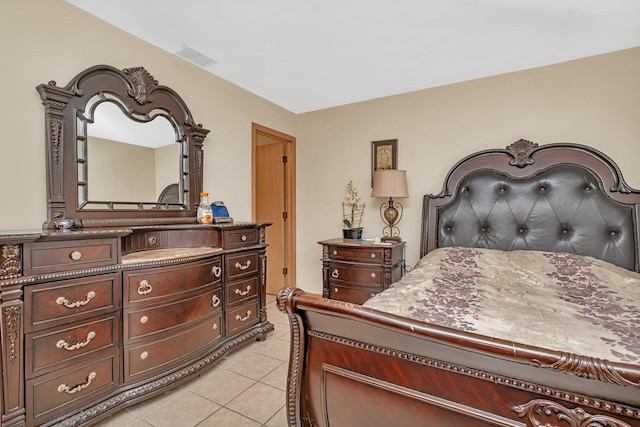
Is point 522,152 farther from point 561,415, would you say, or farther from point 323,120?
point 561,415

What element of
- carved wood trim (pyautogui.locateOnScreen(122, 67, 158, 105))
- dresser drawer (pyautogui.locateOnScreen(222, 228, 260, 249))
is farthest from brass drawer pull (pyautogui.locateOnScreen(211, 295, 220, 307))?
carved wood trim (pyautogui.locateOnScreen(122, 67, 158, 105))

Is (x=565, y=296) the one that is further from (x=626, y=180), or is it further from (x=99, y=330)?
(x=99, y=330)

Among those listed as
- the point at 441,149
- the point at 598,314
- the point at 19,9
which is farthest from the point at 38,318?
the point at 441,149

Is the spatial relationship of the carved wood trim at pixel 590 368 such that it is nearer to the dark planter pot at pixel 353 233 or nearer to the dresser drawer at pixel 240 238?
the dresser drawer at pixel 240 238

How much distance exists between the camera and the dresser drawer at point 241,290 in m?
2.49

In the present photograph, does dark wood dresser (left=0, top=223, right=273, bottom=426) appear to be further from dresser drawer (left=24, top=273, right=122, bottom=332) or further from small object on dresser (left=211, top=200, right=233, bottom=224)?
small object on dresser (left=211, top=200, right=233, bottom=224)

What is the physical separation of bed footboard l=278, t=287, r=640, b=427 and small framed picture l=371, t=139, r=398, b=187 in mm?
2572

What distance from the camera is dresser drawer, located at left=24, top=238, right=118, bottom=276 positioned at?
4.82 feet

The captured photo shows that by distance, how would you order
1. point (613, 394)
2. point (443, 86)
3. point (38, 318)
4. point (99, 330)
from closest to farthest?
point (613, 394) < point (38, 318) < point (99, 330) < point (443, 86)

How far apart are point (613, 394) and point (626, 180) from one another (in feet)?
8.46

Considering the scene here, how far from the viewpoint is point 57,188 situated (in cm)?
187

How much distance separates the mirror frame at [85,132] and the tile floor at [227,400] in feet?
3.94

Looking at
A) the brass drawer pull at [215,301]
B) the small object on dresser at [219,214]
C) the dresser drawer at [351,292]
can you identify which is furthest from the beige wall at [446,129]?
the brass drawer pull at [215,301]

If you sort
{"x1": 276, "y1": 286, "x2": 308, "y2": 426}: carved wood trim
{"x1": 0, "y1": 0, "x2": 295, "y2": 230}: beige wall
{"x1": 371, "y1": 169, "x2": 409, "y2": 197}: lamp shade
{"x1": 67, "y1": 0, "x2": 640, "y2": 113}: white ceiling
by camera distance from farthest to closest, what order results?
{"x1": 371, "y1": 169, "x2": 409, "y2": 197}: lamp shade < {"x1": 67, "y1": 0, "x2": 640, "y2": 113}: white ceiling < {"x1": 0, "y1": 0, "x2": 295, "y2": 230}: beige wall < {"x1": 276, "y1": 286, "x2": 308, "y2": 426}: carved wood trim
